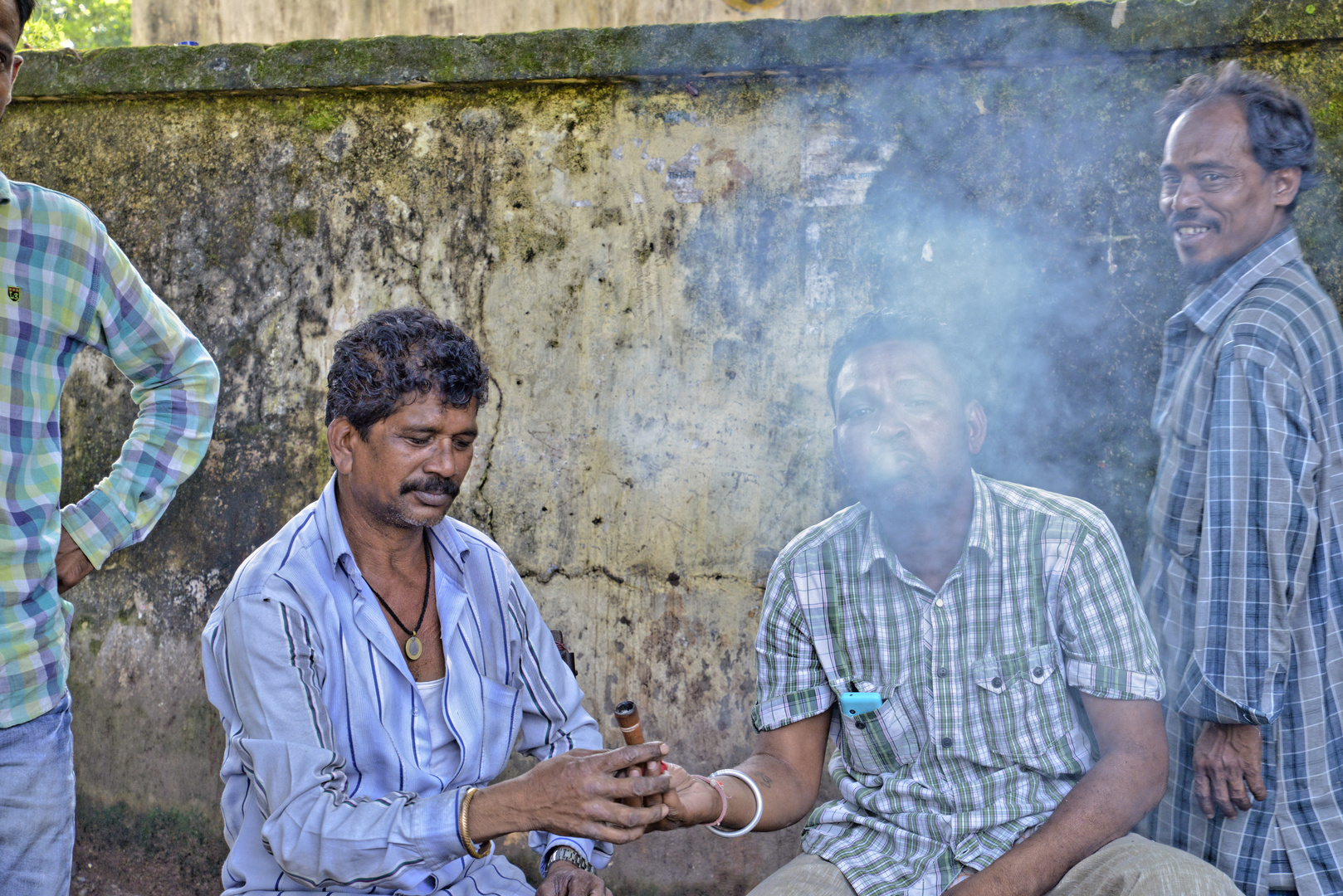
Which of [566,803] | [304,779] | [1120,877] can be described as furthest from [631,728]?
[1120,877]

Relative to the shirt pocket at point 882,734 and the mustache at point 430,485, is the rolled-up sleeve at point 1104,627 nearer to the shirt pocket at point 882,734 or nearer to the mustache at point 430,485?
the shirt pocket at point 882,734

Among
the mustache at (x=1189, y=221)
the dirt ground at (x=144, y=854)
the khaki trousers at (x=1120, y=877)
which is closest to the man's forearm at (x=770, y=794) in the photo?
the khaki trousers at (x=1120, y=877)

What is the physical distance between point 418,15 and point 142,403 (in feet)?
19.0

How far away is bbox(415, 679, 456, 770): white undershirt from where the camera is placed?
217 cm

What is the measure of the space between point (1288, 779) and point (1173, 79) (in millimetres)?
1963

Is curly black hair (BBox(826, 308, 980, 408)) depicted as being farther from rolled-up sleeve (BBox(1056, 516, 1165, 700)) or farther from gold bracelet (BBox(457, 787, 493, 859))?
gold bracelet (BBox(457, 787, 493, 859))

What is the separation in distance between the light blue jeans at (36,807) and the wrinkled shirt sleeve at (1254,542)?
8.18 feet

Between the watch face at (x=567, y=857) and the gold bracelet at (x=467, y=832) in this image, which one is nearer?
the gold bracelet at (x=467, y=832)

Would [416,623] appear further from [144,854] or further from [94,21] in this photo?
[94,21]

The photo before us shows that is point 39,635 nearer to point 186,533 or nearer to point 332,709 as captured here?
point 332,709

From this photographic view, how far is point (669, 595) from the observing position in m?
3.31

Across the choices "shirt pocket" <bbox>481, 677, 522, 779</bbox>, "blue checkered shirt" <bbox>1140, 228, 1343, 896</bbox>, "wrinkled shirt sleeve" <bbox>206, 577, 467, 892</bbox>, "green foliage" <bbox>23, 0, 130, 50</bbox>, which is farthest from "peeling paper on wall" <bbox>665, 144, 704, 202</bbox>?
"green foliage" <bbox>23, 0, 130, 50</bbox>

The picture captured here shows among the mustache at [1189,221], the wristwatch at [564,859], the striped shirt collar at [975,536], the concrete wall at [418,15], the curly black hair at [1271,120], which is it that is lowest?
the wristwatch at [564,859]

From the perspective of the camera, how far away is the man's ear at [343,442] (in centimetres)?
220
